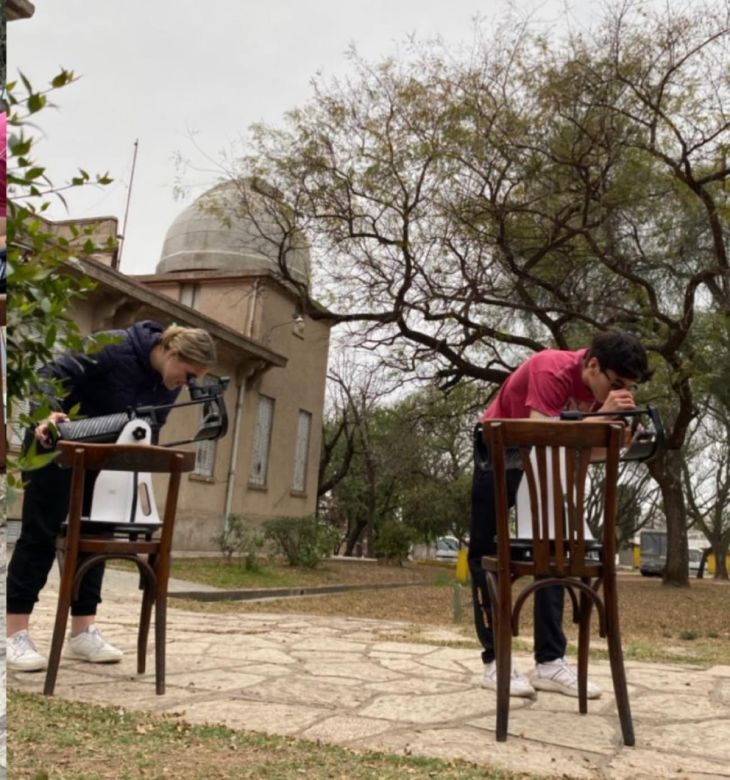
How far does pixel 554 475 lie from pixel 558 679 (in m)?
1.17

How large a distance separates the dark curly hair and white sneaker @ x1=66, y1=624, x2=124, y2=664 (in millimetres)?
2473

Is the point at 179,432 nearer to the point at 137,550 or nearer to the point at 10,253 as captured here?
the point at 137,550

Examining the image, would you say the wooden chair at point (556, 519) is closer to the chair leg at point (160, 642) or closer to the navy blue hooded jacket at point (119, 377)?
the chair leg at point (160, 642)

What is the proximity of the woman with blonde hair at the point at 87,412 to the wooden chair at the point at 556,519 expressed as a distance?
1.48m

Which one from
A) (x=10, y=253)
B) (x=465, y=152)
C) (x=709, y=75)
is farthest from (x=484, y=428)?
(x=709, y=75)

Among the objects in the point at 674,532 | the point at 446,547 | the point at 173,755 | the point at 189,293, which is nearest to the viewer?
the point at 173,755

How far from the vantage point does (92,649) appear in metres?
3.89

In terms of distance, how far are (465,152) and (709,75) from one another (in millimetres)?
3724

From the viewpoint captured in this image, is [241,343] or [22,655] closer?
[22,655]

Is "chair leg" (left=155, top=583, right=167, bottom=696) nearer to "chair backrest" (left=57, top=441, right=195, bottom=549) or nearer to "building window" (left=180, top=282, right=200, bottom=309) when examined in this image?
"chair backrest" (left=57, top=441, right=195, bottom=549)

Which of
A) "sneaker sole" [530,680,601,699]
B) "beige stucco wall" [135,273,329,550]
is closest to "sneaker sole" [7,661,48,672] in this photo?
"sneaker sole" [530,680,601,699]

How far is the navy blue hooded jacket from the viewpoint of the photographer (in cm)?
384

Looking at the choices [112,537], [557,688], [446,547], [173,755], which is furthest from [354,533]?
[173,755]

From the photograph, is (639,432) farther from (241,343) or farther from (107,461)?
(241,343)
